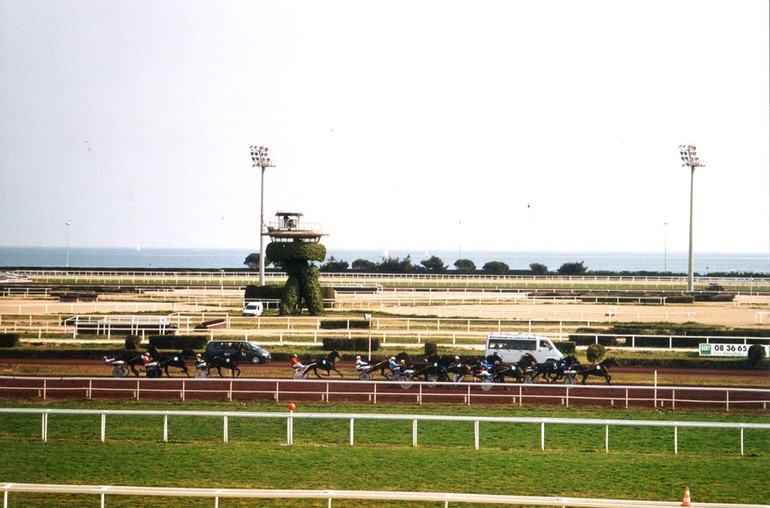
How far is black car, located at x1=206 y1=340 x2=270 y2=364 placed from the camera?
30031 millimetres

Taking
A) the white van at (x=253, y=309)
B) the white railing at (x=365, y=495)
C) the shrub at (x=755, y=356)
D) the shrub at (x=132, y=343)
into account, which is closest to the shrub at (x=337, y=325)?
the white van at (x=253, y=309)

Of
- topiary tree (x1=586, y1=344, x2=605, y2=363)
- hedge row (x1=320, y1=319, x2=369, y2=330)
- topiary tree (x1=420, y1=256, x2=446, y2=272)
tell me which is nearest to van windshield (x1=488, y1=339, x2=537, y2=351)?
topiary tree (x1=586, y1=344, x2=605, y2=363)

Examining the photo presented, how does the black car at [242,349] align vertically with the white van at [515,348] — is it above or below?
below

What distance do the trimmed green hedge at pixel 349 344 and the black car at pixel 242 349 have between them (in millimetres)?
3599

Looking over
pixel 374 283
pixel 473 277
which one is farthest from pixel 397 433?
pixel 473 277

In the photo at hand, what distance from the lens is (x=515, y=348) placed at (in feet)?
92.4

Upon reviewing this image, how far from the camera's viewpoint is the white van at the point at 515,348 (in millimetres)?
28062

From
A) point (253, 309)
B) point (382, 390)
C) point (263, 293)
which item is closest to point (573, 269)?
point (263, 293)

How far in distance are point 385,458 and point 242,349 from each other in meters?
15.4

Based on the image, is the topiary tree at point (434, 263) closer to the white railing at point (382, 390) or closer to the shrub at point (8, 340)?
the shrub at point (8, 340)

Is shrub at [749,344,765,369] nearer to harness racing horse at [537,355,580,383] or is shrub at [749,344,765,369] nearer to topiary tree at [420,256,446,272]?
harness racing horse at [537,355,580,383]

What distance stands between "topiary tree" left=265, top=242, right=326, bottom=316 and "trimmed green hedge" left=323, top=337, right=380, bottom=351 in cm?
1206

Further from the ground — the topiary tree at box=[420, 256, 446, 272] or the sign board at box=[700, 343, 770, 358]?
the topiary tree at box=[420, 256, 446, 272]

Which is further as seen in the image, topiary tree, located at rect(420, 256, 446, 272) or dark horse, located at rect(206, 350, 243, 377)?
topiary tree, located at rect(420, 256, 446, 272)
